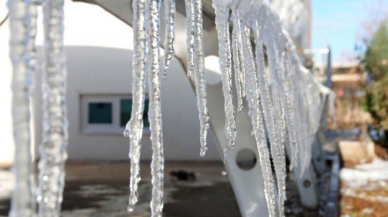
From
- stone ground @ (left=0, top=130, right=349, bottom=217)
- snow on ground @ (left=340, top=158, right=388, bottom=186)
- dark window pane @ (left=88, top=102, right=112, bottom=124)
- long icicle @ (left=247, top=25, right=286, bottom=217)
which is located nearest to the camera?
long icicle @ (left=247, top=25, right=286, bottom=217)

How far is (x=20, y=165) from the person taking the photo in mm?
786

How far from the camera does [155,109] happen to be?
3.97 ft

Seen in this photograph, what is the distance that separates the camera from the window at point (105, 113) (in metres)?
9.69

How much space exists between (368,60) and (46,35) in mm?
9131

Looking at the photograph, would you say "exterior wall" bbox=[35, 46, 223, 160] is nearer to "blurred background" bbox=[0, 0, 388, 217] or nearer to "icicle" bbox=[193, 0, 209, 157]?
"blurred background" bbox=[0, 0, 388, 217]

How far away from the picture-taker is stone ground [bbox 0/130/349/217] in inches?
201

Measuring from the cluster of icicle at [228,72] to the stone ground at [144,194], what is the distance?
183cm

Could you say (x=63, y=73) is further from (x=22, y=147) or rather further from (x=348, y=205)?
(x=348, y=205)

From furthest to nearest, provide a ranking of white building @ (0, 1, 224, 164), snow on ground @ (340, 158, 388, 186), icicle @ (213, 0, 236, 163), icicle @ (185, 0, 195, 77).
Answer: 1. white building @ (0, 1, 224, 164)
2. snow on ground @ (340, 158, 388, 186)
3. icicle @ (213, 0, 236, 163)
4. icicle @ (185, 0, 195, 77)

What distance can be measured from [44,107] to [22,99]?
0.06 m

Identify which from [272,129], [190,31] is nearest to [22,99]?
[190,31]

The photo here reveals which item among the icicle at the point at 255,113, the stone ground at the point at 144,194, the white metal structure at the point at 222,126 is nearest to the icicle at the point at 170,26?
Result: the icicle at the point at 255,113

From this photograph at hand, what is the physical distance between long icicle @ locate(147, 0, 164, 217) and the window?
8445 mm

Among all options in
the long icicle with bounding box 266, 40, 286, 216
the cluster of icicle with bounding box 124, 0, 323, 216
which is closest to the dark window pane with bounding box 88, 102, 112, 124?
the cluster of icicle with bounding box 124, 0, 323, 216
